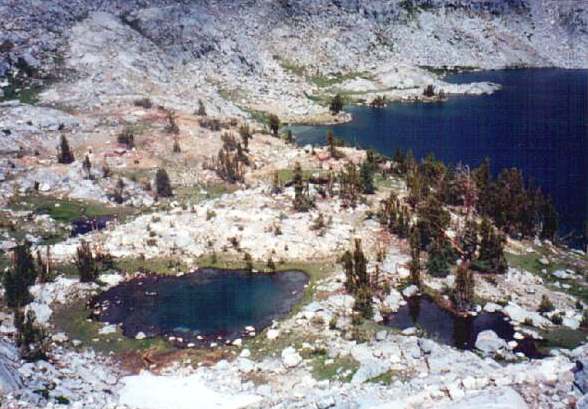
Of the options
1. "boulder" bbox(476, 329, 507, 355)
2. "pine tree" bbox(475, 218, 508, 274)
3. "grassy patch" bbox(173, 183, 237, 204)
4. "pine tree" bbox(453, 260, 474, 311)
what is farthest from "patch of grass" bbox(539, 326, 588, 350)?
"grassy patch" bbox(173, 183, 237, 204)

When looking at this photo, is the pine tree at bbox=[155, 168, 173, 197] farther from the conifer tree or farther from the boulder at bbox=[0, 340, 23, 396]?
the conifer tree

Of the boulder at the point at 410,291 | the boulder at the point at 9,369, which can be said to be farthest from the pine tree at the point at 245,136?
the boulder at the point at 9,369

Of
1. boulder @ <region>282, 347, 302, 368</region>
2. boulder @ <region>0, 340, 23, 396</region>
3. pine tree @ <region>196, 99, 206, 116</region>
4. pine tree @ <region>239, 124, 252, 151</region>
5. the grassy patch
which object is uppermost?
pine tree @ <region>196, 99, 206, 116</region>

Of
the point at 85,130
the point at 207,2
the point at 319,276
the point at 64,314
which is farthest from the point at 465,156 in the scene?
the point at 207,2

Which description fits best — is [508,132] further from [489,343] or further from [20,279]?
[20,279]

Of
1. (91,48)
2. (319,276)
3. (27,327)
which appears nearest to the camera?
(27,327)

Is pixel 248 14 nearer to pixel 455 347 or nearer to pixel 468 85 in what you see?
pixel 468 85

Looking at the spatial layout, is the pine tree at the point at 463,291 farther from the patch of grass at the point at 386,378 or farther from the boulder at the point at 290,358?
the boulder at the point at 290,358
